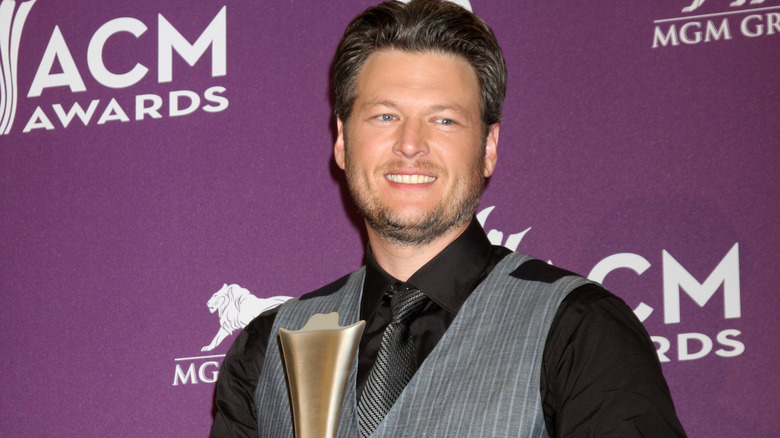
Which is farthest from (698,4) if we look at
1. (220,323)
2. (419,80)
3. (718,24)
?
(220,323)

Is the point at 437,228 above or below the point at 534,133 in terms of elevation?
below

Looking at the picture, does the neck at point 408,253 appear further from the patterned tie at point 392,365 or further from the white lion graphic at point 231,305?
the white lion graphic at point 231,305

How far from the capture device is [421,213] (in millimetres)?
1587

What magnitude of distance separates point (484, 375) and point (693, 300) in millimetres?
654

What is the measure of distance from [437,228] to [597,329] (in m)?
0.34

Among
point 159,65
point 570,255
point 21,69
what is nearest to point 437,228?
point 570,255

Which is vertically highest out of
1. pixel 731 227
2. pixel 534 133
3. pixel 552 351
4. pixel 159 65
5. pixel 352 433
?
pixel 159 65

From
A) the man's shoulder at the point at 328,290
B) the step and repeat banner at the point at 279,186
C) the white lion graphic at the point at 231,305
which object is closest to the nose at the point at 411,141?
the man's shoulder at the point at 328,290

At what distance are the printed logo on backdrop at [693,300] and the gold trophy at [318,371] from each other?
0.79m

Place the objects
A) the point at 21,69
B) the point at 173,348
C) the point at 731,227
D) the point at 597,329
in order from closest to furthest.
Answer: the point at 597,329 < the point at 731,227 < the point at 173,348 < the point at 21,69

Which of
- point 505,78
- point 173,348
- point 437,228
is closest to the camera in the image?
point 437,228

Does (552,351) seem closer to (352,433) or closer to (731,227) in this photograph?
(352,433)

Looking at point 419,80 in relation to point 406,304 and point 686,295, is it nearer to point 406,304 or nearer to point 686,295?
point 406,304

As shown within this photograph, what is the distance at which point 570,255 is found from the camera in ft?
6.41
